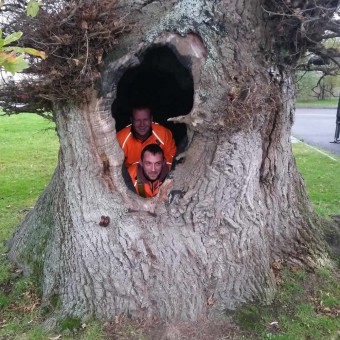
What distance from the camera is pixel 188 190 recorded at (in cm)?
408

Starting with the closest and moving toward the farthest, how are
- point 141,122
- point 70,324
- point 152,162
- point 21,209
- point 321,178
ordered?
point 70,324, point 152,162, point 141,122, point 21,209, point 321,178

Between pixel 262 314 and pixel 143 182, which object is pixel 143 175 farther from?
pixel 262 314

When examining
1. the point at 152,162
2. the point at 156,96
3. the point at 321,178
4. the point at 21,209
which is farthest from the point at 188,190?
the point at 321,178

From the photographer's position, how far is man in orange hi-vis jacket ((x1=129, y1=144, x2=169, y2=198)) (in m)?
5.12

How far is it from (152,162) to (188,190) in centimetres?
114

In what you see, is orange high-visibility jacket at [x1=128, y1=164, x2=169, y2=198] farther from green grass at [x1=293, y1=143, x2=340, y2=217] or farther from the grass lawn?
green grass at [x1=293, y1=143, x2=340, y2=217]

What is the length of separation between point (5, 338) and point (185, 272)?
1.66 meters

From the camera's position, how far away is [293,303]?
14.4 feet

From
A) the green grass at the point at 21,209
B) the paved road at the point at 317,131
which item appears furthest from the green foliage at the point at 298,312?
the paved road at the point at 317,131

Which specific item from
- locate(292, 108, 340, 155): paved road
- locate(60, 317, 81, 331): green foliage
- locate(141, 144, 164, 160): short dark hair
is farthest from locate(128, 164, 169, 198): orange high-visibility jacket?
locate(292, 108, 340, 155): paved road

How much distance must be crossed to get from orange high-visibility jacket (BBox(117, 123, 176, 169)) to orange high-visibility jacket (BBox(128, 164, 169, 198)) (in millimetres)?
220

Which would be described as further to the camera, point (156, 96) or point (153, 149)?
point (156, 96)

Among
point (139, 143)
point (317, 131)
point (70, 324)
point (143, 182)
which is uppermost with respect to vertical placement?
point (139, 143)

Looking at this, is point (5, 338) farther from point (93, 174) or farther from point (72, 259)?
point (93, 174)
